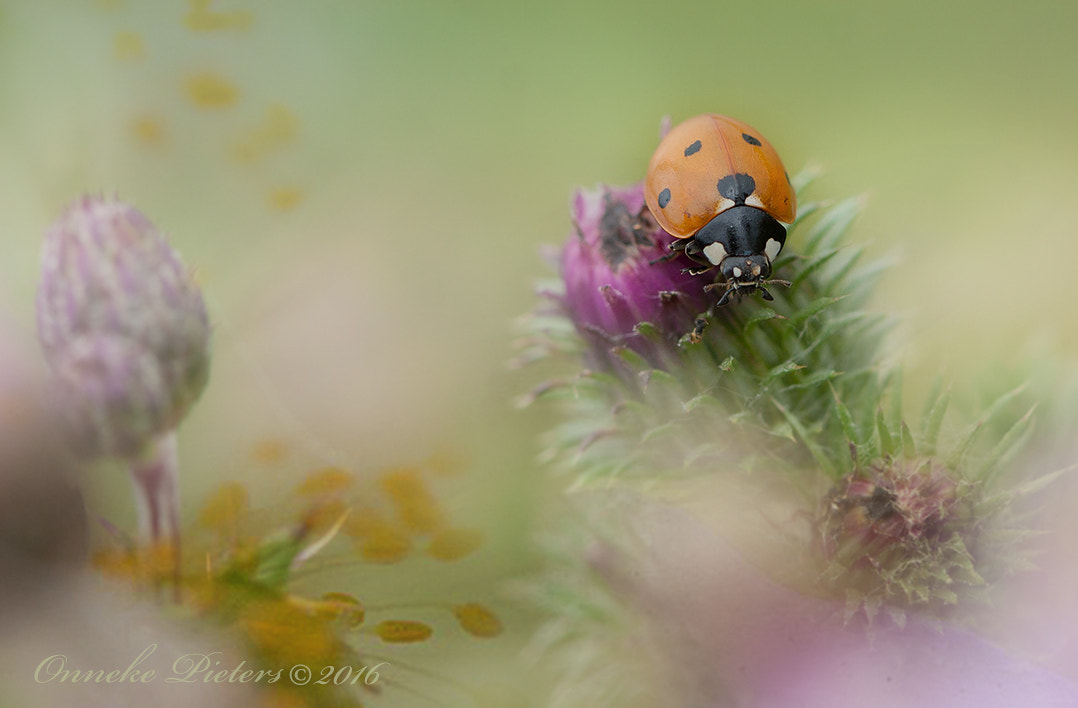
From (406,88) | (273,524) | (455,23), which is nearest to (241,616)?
(273,524)

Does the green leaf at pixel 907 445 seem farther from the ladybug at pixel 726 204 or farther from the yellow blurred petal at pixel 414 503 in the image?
the yellow blurred petal at pixel 414 503

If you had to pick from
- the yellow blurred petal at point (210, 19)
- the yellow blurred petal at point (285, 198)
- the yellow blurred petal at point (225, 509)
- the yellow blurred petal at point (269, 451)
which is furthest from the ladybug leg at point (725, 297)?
the yellow blurred petal at point (210, 19)

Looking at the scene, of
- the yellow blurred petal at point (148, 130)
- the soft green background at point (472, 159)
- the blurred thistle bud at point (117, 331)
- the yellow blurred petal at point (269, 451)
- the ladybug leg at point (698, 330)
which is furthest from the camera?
the yellow blurred petal at point (148, 130)

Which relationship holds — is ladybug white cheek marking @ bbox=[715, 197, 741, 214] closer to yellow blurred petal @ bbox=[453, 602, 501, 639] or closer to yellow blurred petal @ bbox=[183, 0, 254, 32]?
yellow blurred petal @ bbox=[453, 602, 501, 639]

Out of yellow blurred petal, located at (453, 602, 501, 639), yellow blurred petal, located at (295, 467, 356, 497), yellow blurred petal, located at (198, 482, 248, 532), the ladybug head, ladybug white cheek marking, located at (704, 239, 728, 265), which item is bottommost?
yellow blurred petal, located at (453, 602, 501, 639)

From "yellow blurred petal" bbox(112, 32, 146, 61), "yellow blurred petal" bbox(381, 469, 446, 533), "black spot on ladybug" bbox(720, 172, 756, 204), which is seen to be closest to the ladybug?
"black spot on ladybug" bbox(720, 172, 756, 204)

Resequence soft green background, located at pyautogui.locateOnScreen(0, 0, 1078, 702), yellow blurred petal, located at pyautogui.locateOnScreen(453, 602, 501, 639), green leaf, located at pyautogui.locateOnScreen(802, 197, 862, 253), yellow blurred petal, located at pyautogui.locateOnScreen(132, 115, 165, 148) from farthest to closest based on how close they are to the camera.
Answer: yellow blurred petal, located at pyautogui.locateOnScreen(132, 115, 165, 148) → soft green background, located at pyautogui.locateOnScreen(0, 0, 1078, 702) → yellow blurred petal, located at pyautogui.locateOnScreen(453, 602, 501, 639) → green leaf, located at pyautogui.locateOnScreen(802, 197, 862, 253)

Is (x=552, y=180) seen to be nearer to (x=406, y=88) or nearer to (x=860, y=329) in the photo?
(x=406, y=88)
